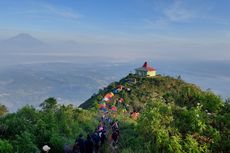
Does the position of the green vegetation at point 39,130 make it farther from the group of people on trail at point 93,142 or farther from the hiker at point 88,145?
the hiker at point 88,145

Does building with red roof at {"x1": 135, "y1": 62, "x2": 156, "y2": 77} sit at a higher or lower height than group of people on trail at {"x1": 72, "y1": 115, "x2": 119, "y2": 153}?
lower

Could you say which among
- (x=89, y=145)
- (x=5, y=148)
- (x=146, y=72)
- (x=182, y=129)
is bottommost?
(x=146, y=72)

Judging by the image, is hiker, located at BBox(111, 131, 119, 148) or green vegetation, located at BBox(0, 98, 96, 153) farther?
hiker, located at BBox(111, 131, 119, 148)

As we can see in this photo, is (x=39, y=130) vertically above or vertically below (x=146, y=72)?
above

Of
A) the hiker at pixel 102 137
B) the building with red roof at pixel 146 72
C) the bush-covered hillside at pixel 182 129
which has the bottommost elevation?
the building with red roof at pixel 146 72

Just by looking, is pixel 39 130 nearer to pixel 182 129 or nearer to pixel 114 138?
pixel 114 138

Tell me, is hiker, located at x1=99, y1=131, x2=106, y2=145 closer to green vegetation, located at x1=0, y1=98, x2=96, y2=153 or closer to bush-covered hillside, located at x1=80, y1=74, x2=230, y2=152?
bush-covered hillside, located at x1=80, y1=74, x2=230, y2=152

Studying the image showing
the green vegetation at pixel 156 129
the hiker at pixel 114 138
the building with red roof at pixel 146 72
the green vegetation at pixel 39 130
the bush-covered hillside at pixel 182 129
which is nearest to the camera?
the bush-covered hillside at pixel 182 129

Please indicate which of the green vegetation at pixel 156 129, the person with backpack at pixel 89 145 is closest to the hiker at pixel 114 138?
the green vegetation at pixel 156 129

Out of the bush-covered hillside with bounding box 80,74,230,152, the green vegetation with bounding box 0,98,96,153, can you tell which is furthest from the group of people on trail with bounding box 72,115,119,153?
the green vegetation with bounding box 0,98,96,153

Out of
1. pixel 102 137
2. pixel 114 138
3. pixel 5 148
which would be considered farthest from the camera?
pixel 102 137

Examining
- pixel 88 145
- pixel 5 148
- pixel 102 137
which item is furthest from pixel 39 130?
pixel 88 145

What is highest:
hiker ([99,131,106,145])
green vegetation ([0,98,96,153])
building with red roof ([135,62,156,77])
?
hiker ([99,131,106,145])

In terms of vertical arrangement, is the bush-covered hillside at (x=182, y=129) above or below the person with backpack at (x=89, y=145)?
above
